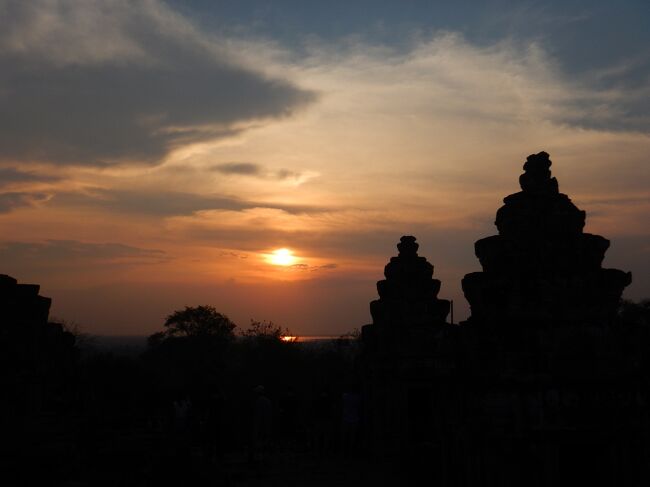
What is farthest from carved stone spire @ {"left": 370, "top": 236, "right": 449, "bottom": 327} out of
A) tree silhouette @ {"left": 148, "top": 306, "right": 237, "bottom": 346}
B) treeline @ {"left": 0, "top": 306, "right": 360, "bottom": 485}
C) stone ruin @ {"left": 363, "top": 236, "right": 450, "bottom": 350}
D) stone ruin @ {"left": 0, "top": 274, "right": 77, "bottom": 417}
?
tree silhouette @ {"left": 148, "top": 306, "right": 237, "bottom": 346}

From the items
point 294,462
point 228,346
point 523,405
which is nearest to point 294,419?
point 294,462

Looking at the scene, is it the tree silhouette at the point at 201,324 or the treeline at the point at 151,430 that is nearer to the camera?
the treeline at the point at 151,430

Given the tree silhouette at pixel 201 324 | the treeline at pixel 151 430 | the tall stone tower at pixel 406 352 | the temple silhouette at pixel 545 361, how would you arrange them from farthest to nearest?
the tree silhouette at pixel 201 324 → the tall stone tower at pixel 406 352 → the treeline at pixel 151 430 → the temple silhouette at pixel 545 361

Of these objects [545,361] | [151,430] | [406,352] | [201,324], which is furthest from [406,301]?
[201,324]

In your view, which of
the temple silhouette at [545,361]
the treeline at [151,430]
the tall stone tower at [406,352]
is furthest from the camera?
the tall stone tower at [406,352]

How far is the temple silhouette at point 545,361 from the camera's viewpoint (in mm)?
7008

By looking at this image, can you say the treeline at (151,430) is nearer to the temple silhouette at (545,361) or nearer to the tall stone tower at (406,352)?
the tall stone tower at (406,352)

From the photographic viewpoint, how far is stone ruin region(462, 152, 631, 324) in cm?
716

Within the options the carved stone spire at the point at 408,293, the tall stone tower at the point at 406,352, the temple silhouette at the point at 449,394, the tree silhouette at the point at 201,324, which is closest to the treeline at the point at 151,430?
the temple silhouette at the point at 449,394

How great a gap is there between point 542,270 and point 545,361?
844 mm

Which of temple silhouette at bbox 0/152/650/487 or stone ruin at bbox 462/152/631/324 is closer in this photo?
temple silhouette at bbox 0/152/650/487

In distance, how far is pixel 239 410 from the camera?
753 inches

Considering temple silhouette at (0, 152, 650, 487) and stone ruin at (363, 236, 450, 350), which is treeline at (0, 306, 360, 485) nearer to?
temple silhouette at (0, 152, 650, 487)

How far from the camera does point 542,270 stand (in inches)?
287
